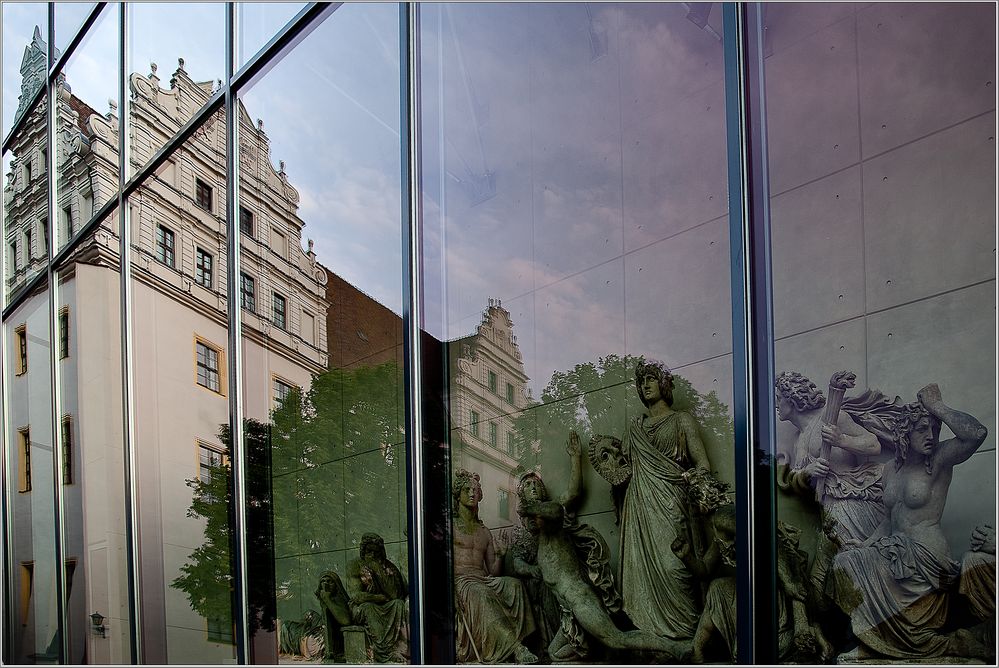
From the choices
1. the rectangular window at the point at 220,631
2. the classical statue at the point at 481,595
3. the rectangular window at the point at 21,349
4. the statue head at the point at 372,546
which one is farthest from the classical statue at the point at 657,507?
the rectangular window at the point at 21,349

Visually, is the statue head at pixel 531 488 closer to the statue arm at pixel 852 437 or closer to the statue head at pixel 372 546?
the statue head at pixel 372 546

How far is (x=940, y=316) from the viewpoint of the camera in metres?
5.48

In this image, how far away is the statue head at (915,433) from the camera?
5457 mm

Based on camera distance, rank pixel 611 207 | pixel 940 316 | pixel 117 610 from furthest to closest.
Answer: pixel 117 610, pixel 611 207, pixel 940 316

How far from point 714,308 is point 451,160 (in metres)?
2.60

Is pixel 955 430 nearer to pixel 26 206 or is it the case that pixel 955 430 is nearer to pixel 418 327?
pixel 418 327

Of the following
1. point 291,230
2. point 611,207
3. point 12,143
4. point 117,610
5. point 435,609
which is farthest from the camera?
point 12,143

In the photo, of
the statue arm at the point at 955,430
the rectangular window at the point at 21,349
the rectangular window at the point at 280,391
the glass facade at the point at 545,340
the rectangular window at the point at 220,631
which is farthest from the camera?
the rectangular window at the point at 21,349

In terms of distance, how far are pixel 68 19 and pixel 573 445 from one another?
990cm

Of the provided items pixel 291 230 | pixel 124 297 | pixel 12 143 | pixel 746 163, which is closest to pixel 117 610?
pixel 124 297

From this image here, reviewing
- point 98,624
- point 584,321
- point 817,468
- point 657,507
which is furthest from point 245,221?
point 817,468

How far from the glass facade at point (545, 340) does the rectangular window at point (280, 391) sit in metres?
0.05

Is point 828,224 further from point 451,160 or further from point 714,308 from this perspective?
point 451,160

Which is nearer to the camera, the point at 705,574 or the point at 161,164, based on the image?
the point at 705,574
